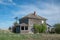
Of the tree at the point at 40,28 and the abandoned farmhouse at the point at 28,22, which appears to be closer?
the tree at the point at 40,28

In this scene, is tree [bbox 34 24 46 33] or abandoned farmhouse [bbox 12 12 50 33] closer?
tree [bbox 34 24 46 33]

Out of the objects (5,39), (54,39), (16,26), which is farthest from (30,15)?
(5,39)

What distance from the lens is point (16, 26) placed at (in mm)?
58281

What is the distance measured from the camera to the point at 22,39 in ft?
88.3

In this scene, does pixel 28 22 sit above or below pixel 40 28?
above

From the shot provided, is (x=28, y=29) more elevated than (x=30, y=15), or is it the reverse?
(x=30, y=15)

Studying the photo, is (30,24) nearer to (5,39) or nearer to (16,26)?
(16,26)

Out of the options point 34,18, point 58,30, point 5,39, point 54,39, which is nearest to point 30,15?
point 34,18

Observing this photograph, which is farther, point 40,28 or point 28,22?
point 28,22

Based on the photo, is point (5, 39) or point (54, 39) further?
point (54, 39)

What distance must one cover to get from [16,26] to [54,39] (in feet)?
101

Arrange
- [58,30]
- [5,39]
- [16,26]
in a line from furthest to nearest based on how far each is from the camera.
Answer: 1. [16,26]
2. [58,30]
3. [5,39]

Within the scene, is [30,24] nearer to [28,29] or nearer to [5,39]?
[28,29]

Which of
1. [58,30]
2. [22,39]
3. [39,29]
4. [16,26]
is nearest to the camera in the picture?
[22,39]
